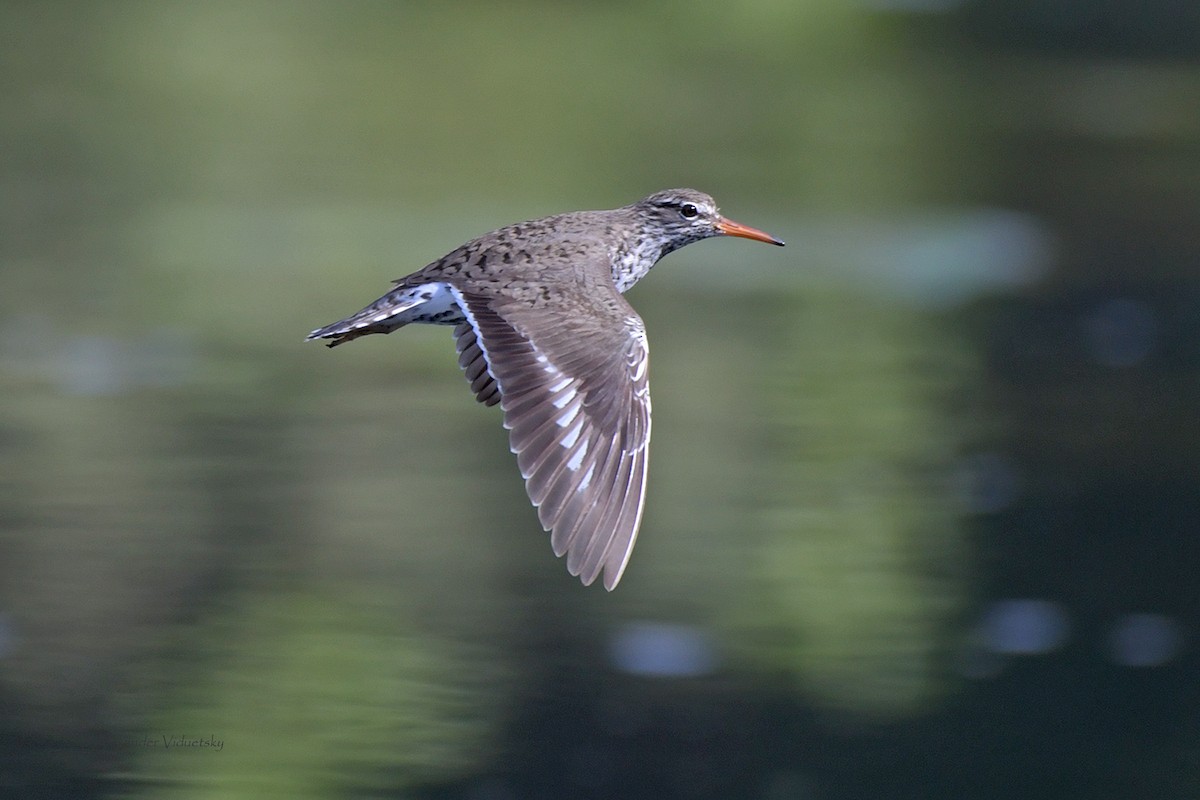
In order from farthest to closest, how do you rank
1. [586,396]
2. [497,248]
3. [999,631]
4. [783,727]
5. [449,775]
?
[999,631], [783,727], [449,775], [497,248], [586,396]

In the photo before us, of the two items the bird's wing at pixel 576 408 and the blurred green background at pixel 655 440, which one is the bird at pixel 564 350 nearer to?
the bird's wing at pixel 576 408

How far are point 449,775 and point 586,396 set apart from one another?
13.8 ft

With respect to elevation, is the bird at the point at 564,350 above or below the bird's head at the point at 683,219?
below

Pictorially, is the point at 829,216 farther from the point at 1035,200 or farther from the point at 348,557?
the point at 348,557

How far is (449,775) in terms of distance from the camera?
423 inches

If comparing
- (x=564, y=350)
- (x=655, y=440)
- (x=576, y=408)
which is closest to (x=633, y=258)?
(x=564, y=350)

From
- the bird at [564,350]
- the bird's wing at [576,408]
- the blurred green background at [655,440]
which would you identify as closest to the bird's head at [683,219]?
the bird at [564,350]

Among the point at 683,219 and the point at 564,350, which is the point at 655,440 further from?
the point at 564,350

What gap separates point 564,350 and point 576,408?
252 mm

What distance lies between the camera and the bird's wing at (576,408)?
21.9 ft

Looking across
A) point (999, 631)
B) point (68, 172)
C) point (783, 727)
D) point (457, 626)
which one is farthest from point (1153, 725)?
point (68, 172)

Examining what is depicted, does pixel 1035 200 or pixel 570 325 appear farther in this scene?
pixel 1035 200

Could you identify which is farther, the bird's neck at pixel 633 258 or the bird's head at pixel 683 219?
the bird's head at pixel 683 219

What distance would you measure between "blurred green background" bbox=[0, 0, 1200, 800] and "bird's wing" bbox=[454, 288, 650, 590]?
390 centimetres
